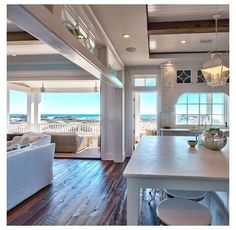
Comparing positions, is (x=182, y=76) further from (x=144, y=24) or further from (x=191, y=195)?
(x=191, y=195)

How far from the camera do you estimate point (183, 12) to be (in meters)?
3.20

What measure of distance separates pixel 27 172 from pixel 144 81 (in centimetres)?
434

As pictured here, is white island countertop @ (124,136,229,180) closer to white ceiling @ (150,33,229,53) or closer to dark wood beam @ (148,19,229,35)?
dark wood beam @ (148,19,229,35)

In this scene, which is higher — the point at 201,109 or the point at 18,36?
the point at 18,36

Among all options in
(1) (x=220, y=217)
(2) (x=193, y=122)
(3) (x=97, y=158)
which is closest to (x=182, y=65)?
(2) (x=193, y=122)

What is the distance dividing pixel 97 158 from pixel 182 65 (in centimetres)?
364

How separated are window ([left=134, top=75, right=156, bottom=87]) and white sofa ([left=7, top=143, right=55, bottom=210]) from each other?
3469 millimetres

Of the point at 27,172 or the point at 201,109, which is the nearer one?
the point at 27,172

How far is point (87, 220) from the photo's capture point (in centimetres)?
262

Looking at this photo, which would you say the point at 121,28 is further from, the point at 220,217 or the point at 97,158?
the point at 97,158

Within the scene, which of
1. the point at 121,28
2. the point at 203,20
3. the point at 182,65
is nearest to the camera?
the point at 121,28

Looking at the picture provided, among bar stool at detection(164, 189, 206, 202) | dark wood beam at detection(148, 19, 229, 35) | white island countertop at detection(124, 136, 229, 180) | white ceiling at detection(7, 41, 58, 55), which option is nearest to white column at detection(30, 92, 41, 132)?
white ceiling at detection(7, 41, 58, 55)

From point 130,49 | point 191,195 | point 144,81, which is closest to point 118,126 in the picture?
point 144,81
